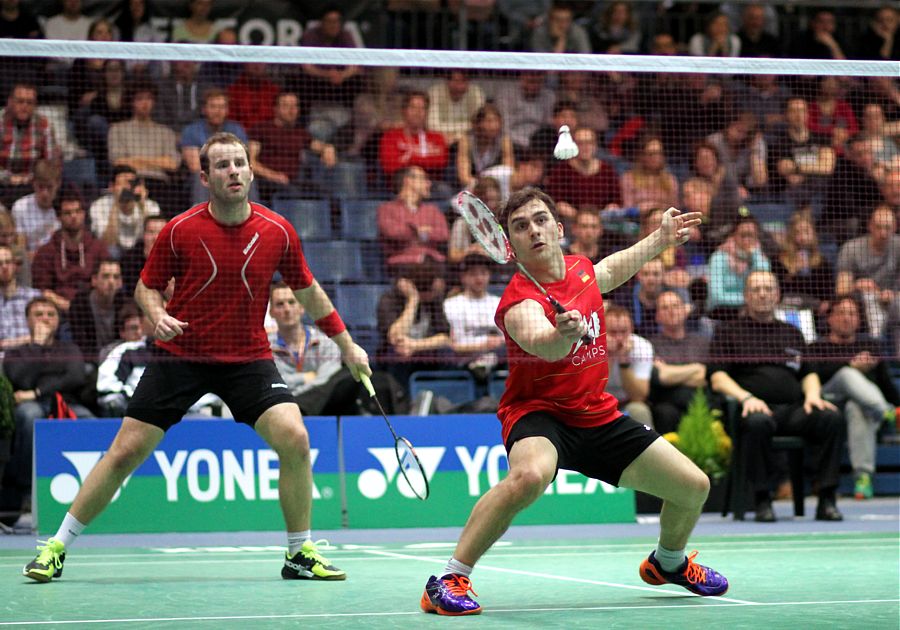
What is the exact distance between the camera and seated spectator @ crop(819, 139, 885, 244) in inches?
511

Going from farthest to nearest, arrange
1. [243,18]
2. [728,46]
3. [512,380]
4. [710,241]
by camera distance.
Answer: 1. [728,46]
2. [243,18]
3. [710,241]
4. [512,380]

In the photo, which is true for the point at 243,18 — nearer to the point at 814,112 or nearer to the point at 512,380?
the point at 814,112

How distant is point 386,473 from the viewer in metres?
10.6

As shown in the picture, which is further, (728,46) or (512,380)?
(728,46)

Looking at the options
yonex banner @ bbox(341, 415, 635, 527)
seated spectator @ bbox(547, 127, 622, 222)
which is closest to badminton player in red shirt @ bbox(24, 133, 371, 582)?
yonex banner @ bbox(341, 415, 635, 527)

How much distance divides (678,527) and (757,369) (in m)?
5.53

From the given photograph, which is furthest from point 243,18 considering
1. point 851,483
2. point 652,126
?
point 851,483

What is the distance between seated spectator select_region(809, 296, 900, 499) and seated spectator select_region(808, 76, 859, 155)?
2.48 m

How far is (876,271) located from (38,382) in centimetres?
719

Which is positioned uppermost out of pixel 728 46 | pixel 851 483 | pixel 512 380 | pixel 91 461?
pixel 728 46

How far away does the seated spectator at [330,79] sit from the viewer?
14234 mm

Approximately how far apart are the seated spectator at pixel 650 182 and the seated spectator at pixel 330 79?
9.99 ft

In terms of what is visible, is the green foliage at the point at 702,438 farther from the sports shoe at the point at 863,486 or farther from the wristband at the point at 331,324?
the wristband at the point at 331,324

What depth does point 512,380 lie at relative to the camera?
19.8 feet
